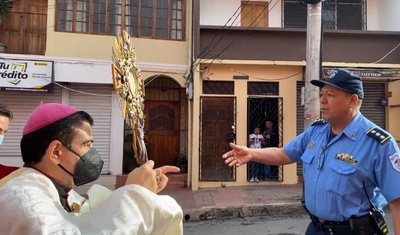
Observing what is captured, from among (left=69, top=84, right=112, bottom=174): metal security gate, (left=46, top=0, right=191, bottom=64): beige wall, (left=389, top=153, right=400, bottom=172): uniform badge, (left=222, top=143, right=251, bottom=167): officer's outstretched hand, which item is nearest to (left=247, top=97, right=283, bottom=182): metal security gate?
(left=46, top=0, right=191, bottom=64): beige wall

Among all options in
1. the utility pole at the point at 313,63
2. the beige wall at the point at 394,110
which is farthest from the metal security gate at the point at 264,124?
the beige wall at the point at 394,110

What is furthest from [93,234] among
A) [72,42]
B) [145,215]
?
[72,42]

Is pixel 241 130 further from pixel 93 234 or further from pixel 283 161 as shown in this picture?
pixel 93 234

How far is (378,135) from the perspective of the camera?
2.50m

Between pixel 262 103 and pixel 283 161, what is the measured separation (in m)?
8.49

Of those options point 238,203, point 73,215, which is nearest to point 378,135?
point 73,215

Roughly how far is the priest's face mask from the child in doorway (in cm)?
964

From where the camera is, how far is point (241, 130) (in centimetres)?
1123

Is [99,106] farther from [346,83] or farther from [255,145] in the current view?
[346,83]

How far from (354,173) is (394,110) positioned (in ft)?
36.1

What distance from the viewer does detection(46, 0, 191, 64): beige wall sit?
1108 cm

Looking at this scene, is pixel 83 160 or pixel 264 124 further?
pixel 264 124

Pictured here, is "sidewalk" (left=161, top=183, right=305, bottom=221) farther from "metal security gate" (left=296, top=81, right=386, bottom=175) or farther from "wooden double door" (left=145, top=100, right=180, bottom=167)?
"metal security gate" (left=296, top=81, right=386, bottom=175)

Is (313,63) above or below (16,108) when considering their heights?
above
